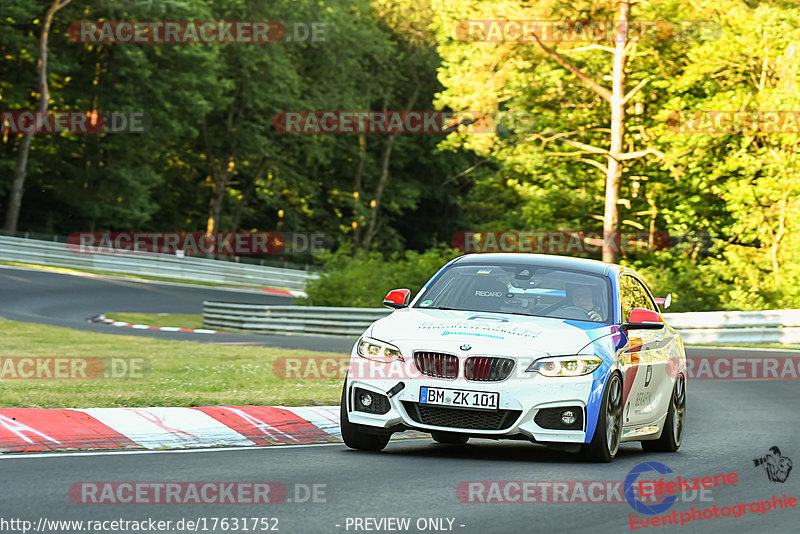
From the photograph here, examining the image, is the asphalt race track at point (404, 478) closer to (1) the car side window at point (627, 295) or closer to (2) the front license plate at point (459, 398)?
(2) the front license plate at point (459, 398)

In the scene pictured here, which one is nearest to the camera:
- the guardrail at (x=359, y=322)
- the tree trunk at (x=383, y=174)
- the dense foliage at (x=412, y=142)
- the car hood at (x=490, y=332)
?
the car hood at (x=490, y=332)

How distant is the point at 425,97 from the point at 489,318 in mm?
68441

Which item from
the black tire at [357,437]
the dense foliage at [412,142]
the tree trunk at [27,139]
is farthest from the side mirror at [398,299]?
the tree trunk at [27,139]

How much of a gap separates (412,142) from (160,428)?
6862cm

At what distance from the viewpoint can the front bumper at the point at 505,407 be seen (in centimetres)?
898

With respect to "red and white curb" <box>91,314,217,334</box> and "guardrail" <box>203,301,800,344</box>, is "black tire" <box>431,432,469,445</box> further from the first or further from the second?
"red and white curb" <box>91,314,217,334</box>

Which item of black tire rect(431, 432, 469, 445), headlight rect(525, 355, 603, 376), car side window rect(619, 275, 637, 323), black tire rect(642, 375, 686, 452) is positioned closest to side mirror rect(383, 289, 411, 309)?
black tire rect(431, 432, 469, 445)

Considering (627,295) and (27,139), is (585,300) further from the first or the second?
(27,139)

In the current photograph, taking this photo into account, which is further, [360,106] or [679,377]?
[360,106]

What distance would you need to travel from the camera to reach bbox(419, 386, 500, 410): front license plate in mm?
8977

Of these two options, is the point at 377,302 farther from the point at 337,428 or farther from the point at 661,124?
the point at 337,428

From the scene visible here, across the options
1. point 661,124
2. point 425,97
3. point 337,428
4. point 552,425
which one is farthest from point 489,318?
point 425,97

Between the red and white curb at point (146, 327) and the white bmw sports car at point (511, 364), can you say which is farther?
the red and white curb at point (146, 327)

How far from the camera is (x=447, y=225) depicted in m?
81.2
